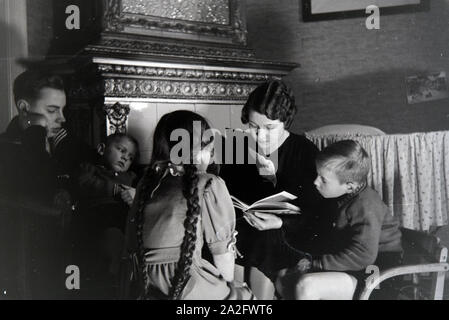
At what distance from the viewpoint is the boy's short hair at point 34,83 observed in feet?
4.28

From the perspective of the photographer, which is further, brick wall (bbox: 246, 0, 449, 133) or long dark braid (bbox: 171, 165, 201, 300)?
brick wall (bbox: 246, 0, 449, 133)

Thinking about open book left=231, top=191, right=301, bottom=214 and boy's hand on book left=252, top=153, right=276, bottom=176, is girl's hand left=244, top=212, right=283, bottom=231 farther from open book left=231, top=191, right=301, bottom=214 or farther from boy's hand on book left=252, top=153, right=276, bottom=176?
boy's hand on book left=252, top=153, right=276, bottom=176

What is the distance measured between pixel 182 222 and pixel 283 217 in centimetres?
32

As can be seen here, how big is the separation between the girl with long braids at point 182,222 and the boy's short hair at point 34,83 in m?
0.33

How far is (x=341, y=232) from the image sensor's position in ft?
4.42

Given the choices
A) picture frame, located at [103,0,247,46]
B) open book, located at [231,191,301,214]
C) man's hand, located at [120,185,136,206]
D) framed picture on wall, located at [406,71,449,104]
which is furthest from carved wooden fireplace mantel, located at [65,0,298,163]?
framed picture on wall, located at [406,71,449,104]

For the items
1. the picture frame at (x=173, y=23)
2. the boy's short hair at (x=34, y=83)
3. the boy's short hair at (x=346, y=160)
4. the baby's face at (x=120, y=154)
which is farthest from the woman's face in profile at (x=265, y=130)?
the boy's short hair at (x=34, y=83)

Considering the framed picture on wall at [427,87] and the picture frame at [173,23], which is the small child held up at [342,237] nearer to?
the framed picture on wall at [427,87]

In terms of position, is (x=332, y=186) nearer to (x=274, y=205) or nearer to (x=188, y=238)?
(x=274, y=205)

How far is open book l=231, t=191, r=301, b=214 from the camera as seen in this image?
133cm

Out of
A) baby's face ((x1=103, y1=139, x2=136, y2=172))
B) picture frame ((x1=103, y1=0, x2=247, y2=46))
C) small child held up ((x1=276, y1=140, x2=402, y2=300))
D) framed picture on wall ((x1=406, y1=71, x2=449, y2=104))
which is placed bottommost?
small child held up ((x1=276, y1=140, x2=402, y2=300))

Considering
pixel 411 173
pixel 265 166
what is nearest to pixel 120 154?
pixel 265 166
